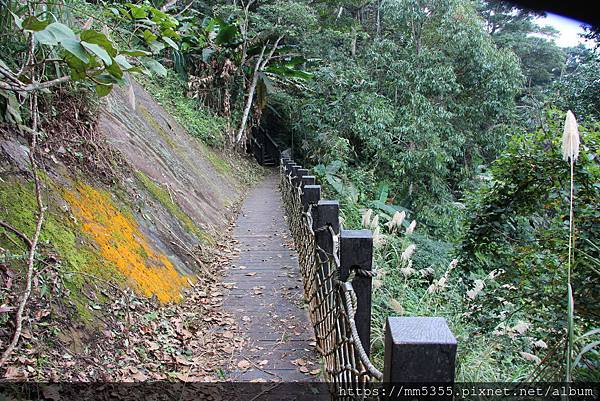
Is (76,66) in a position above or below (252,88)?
above

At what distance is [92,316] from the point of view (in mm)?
2994

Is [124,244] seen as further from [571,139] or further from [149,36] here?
[571,139]

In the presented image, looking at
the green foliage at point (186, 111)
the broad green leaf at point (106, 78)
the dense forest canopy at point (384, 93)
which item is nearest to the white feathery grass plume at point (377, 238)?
the dense forest canopy at point (384, 93)

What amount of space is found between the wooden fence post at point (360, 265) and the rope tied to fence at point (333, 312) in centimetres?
2

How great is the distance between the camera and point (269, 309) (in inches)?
175

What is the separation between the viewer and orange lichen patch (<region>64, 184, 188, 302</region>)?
3670mm

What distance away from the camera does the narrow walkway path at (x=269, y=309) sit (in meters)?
3.43

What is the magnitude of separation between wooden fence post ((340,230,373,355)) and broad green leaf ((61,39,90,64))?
1777mm

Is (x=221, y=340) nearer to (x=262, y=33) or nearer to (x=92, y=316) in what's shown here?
(x=92, y=316)

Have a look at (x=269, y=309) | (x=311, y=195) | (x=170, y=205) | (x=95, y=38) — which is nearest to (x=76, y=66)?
(x=95, y=38)

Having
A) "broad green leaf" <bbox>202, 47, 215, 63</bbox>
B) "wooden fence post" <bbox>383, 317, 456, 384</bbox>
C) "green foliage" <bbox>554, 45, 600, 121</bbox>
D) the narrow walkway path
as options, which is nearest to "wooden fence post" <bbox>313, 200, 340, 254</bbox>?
the narrow walkway path

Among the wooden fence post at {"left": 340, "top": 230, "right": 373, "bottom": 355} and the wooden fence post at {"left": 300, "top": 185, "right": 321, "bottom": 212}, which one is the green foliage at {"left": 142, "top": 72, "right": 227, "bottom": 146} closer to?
the wooden fence post at {"left": 300, "top": 185, "right": 321, "bottom": 212}

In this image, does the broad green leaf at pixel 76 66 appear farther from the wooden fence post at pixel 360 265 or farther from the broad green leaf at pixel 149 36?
the wooden fence post at pixel 360 265

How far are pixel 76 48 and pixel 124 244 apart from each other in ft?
6.70
